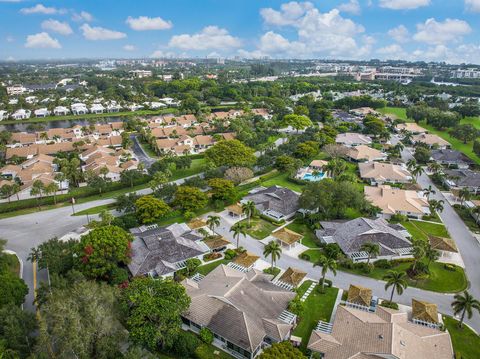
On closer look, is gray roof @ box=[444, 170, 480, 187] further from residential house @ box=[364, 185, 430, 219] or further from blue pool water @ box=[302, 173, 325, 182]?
blue pool water @ box=[302, 173, 325, 182]

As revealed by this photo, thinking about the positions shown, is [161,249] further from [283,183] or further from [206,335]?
[283,183]

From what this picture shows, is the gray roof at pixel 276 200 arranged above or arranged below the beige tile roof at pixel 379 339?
above

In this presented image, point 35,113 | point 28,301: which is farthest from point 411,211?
point 35,113

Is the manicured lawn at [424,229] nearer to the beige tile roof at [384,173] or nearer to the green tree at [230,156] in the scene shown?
the beige tile roof at [384,173]

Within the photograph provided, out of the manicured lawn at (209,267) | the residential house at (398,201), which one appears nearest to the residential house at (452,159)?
the residential house at (398,201)

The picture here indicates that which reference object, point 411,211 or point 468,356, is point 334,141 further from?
point 468,356

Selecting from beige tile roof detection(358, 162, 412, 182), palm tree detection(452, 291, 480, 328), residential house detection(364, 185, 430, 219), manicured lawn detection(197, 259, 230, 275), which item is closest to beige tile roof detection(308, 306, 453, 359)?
palm tree detection(452, 291, 480, 328)
